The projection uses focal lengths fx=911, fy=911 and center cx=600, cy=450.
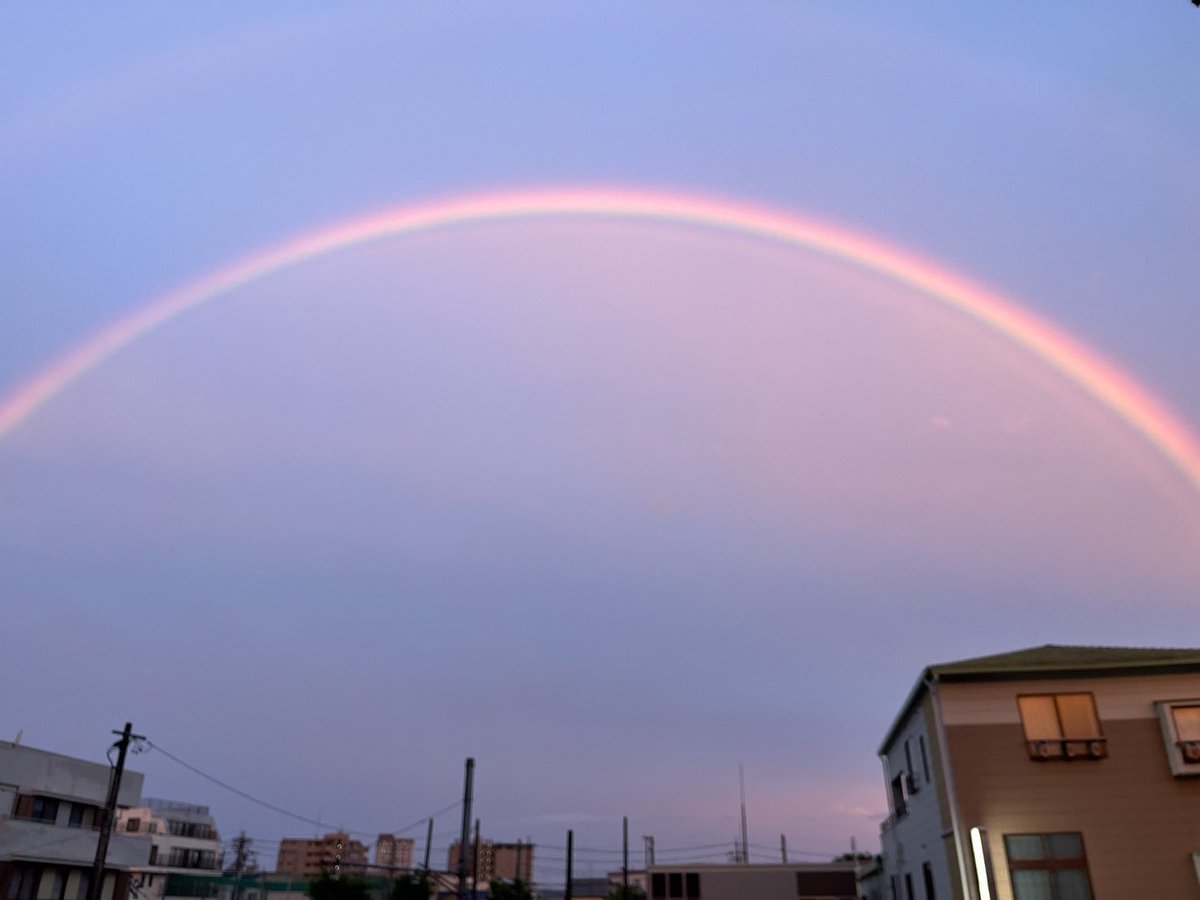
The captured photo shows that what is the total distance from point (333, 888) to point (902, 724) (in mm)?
32747

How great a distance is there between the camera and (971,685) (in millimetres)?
23484

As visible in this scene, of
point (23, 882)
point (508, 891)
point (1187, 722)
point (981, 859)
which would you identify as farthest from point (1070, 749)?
point (23, 882)

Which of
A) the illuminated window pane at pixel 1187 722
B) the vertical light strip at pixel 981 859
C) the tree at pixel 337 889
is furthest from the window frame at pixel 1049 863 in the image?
the tree at pixel 337 889

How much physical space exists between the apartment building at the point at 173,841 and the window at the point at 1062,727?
72.1m

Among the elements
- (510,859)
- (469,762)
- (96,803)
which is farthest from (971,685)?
(510,859)

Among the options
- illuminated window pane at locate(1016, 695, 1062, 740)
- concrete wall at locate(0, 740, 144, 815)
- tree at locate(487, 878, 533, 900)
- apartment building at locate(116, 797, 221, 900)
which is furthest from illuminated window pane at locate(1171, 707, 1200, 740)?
apartment building at locate(116, 797, 221, 900)

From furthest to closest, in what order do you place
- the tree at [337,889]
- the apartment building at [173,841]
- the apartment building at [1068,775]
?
the apartment building at [173,841] < the tree at [337,889] < the apartment building at [1068,775]

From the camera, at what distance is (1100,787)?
22234 millimetres

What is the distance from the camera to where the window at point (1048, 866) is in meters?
21.6

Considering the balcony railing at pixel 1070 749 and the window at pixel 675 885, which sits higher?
the balcony railing at pixel 1070 749

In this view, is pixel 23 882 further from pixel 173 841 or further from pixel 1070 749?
pixel 173 841

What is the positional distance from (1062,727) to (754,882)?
3894cm

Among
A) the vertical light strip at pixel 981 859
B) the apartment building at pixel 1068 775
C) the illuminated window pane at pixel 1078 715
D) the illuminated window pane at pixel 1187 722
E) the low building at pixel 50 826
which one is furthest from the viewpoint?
the low building at pixel 50 826

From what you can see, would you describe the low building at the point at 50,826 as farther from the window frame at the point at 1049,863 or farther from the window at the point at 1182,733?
the window at the point at 1182,733
